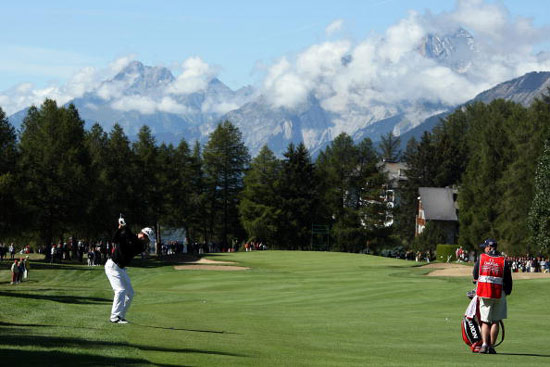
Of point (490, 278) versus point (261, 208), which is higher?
point (261, 208)

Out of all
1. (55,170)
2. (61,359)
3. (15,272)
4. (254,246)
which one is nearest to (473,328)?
(61,359)

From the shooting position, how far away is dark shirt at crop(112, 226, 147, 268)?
18.1m

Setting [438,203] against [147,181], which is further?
[438,203]

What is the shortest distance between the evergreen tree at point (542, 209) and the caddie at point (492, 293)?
2145 inches

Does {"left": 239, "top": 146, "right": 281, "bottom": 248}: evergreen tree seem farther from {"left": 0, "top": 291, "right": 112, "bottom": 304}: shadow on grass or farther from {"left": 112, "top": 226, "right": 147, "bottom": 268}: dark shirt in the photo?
{"left": 112, "top": 226, "right": 147, "bottom": 268}: dark shirt

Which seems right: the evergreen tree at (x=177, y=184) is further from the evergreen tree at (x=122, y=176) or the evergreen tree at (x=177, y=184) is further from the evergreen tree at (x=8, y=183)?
the evergreen tree at (x=8, y=183)

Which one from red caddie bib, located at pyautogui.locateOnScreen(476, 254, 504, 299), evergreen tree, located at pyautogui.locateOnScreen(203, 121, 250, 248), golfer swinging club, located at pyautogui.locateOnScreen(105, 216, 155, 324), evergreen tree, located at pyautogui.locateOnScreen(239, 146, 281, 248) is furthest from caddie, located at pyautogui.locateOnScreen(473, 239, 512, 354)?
evergreen tree, located at pyautogui.locateOnScreen(203, 121, 250, 248)

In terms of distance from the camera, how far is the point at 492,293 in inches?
666

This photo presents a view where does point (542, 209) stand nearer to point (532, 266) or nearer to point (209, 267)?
point (532, 266)

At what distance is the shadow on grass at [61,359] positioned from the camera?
39.1 ft

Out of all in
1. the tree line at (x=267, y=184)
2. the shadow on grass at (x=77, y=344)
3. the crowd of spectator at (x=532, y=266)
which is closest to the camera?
the shadow on grass at (x=77, y=344)

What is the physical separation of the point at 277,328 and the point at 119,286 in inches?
184

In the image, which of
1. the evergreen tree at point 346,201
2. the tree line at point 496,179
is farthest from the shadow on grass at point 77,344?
the evergreen tree at point 346,201

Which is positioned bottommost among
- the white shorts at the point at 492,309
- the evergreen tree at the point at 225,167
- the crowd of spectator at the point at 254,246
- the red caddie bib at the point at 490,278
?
the white shorts at the point at 492,309
